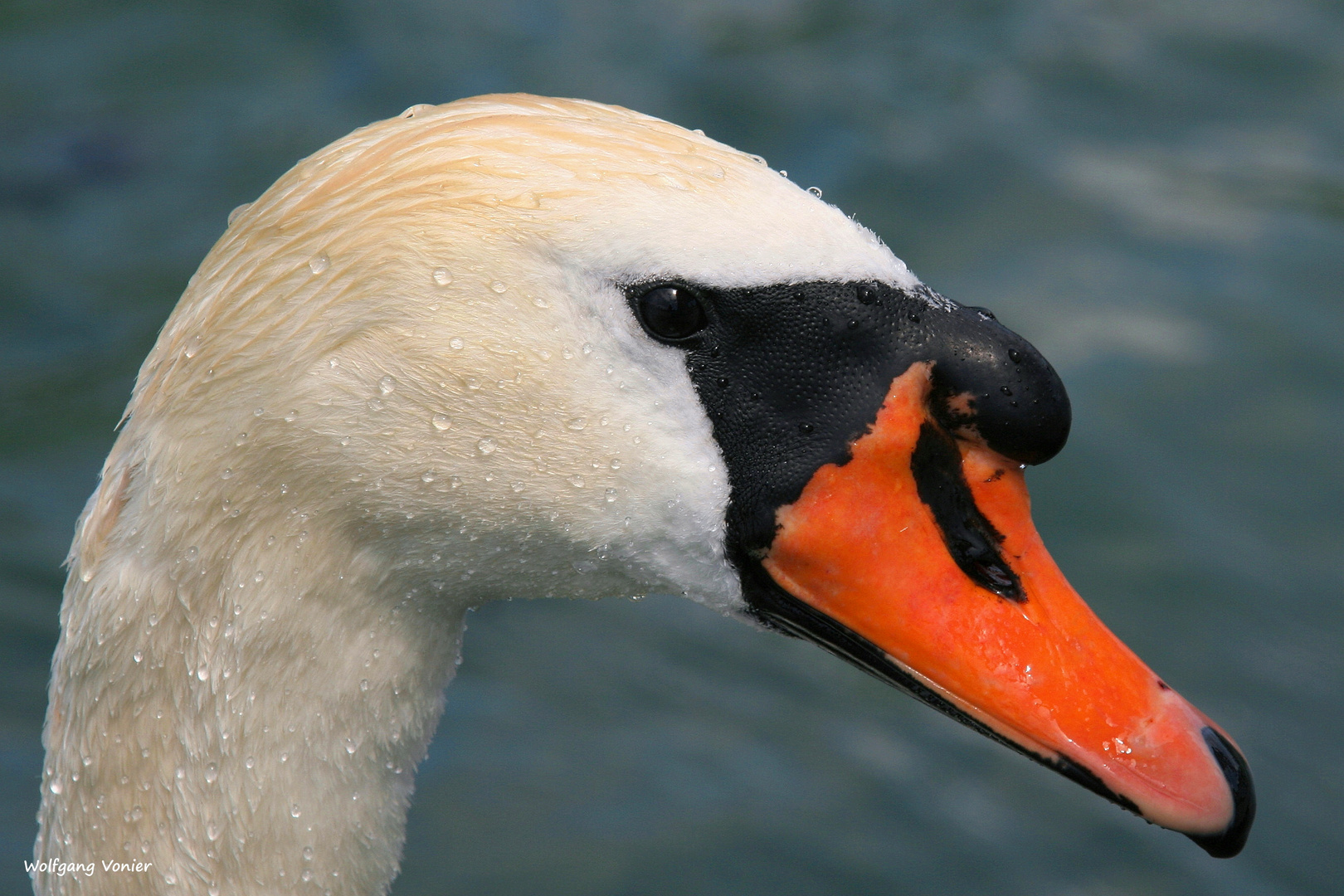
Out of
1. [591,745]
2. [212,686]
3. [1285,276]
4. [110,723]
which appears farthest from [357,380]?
[1285,276]

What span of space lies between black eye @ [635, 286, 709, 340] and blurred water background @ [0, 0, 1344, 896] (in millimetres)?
2448

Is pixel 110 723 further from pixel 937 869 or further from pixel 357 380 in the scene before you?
pixel 937 869

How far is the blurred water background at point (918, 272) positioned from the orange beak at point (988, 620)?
7.02ft

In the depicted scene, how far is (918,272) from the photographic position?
18.3ft

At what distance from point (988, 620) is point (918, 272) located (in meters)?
3.29

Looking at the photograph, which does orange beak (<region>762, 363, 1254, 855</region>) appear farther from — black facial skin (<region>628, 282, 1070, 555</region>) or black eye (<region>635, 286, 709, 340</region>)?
black eye (<region>635, 286, 709, 340</region>)

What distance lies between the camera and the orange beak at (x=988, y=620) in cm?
237

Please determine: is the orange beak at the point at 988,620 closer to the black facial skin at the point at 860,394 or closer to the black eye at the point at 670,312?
the black facial skin at the point at 860,394

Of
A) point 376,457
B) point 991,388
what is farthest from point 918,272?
point 376,457

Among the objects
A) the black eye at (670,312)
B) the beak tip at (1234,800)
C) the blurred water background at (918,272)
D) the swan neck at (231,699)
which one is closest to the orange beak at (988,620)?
the beak tip at (1234,800)

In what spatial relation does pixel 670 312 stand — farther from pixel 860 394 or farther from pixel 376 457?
pixel 376 457

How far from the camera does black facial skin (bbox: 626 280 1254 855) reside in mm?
2393

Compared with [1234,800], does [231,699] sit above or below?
below

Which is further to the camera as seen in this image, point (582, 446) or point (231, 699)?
point (231, 699)
